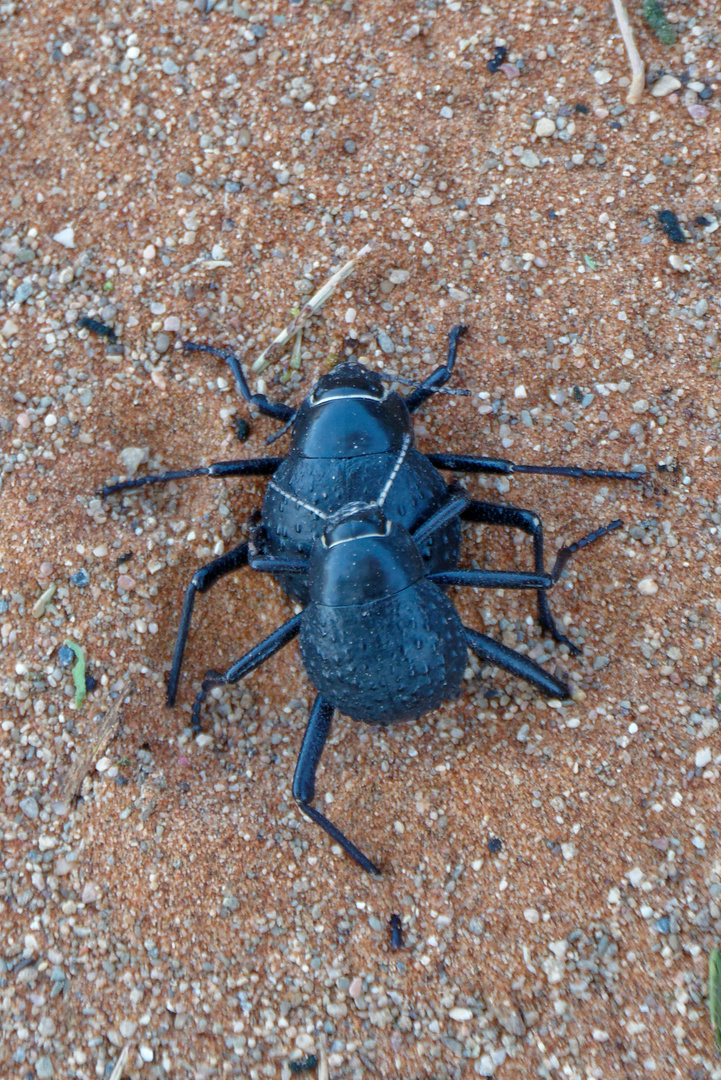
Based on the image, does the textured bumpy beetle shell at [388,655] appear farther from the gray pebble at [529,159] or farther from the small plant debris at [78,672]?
the gray pebble at [529,159]

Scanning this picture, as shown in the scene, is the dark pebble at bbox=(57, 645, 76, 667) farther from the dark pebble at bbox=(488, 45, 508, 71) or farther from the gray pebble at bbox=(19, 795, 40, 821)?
the dark pebble at bbox=(488, 45, 508, 71)

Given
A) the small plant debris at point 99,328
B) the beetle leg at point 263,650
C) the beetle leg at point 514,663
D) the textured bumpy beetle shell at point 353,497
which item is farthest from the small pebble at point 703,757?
the small plant debris at point 99,328

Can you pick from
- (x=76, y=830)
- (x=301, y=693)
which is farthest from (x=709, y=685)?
(x=76, y=830)

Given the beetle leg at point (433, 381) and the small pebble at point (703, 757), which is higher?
the beetle leg at point (433, 381)

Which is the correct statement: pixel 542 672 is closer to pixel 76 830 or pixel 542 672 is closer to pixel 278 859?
pixel 278 859

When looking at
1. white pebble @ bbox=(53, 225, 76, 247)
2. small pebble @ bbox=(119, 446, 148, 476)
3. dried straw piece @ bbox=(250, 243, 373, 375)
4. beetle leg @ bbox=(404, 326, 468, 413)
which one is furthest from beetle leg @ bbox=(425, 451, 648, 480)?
white pebble @ bbox=(53, 225, 76, 247)
